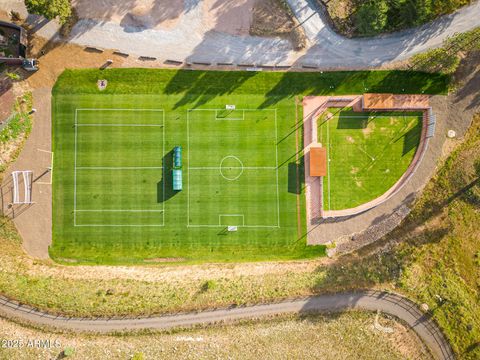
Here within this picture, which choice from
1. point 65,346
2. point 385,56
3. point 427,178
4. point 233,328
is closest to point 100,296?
point 65,346

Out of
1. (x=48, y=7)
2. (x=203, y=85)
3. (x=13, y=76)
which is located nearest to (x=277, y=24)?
(x=203, y=85)

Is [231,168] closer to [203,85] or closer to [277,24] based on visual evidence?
[203,85]

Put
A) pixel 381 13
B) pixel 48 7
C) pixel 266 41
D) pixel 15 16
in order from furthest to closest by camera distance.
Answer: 1. pixel 266 41
2. pixel 15 16
3. pixel 381 13
4. pixel 48 7

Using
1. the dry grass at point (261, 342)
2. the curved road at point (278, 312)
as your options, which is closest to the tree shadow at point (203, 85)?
the curved road at point (278, 312)

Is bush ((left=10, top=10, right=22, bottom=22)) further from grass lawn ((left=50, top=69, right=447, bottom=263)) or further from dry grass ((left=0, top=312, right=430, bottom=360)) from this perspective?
dry grass ((left=0, top=312, right=430, bottom=360))

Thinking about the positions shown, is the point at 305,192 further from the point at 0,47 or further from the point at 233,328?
the point at 0,47

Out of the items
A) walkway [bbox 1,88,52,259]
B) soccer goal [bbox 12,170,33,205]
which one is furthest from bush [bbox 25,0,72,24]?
soccer goal [bbox 12,170,33,205]
